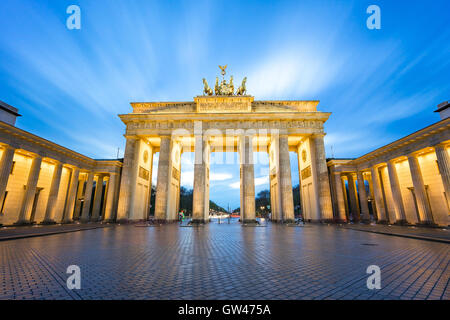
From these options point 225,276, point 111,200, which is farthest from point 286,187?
point 111,200

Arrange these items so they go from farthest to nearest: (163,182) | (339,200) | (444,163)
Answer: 1. (339,200)
2. (163,182)
3. (444,163)

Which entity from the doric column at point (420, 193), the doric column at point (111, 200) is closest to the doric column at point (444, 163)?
the doric column at point (420, 193)

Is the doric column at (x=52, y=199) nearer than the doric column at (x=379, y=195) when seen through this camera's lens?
Yes

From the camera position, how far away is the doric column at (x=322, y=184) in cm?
2494

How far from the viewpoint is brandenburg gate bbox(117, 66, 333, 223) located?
1013 inches

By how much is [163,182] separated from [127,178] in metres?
4.95

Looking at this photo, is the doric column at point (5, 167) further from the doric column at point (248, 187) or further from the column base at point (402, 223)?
the column base at point (402, 223)

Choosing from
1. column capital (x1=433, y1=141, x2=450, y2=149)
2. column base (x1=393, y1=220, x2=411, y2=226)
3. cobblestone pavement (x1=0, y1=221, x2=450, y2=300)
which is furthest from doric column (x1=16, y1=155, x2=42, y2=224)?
column base (x1=393, y1=220, x2=411, y2=226)

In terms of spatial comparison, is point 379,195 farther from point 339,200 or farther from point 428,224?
point 428,224

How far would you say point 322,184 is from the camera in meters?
25.4

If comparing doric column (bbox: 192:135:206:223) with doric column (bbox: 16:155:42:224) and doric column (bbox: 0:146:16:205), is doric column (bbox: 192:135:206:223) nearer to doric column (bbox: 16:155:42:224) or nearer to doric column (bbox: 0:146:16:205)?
doric column (bbox: 16:155:42:224)
